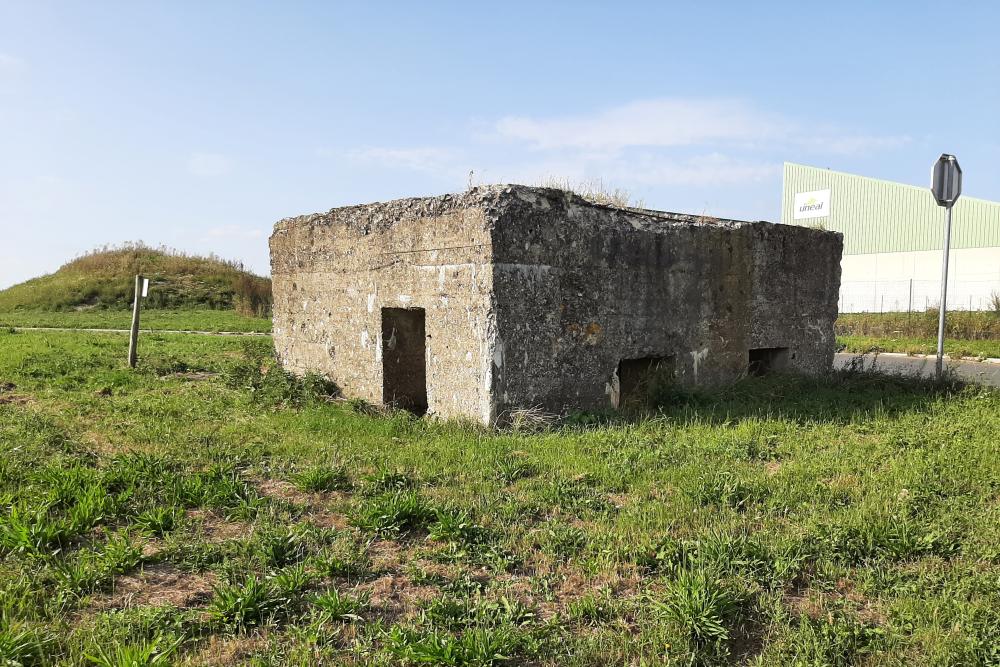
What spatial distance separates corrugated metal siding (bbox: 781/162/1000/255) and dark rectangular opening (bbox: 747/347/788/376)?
18226mm

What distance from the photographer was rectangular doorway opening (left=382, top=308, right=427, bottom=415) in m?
7.57

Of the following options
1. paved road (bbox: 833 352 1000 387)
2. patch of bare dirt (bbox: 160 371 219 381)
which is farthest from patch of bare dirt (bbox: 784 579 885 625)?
paved road (bbox: 833 352 1000 387)

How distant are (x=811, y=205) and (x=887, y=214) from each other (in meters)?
3.20

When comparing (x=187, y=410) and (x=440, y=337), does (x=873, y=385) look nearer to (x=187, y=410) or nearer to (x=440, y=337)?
(x=440, y=337)

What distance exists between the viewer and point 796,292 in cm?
882

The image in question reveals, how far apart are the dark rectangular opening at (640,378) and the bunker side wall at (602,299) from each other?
122mm

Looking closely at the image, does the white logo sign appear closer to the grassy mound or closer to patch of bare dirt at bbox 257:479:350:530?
the grassy mound

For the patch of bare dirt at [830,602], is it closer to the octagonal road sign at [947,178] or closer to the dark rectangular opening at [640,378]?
the dark rectangular opening at [640,378]

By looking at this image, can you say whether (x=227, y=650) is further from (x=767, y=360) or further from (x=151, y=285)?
(x=151, y=285)

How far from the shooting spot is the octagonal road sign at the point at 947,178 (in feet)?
29.7

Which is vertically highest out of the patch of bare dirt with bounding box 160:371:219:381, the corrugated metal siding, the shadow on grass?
the corrugated metal siding

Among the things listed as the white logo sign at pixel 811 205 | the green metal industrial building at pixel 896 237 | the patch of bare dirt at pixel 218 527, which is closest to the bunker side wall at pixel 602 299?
the patch of bare dirt at pixel 218 527

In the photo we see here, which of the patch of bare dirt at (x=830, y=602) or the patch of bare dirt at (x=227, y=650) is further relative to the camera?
the patch of bare dirt at (x=830, y=602)

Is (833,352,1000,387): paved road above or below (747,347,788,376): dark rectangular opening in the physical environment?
→ below
